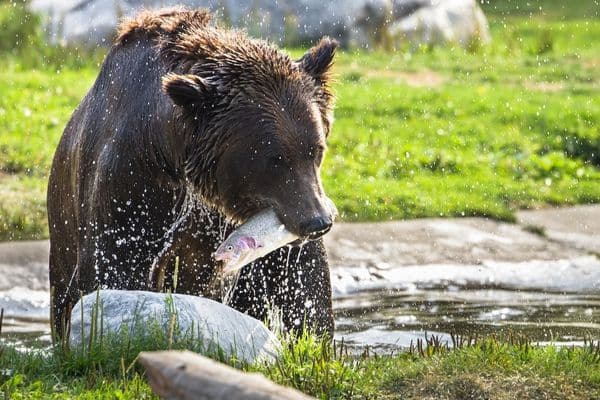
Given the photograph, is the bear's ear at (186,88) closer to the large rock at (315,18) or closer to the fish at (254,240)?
the fish at (254,240)

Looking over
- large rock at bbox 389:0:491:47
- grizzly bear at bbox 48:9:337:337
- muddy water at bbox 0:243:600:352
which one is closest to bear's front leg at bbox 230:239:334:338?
grizzly bear at bbox 48:9:337:337

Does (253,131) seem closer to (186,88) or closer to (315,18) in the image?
(186,88)

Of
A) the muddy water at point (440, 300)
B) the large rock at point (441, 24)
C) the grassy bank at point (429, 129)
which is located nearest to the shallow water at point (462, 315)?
the muddy water at point (440, 300)

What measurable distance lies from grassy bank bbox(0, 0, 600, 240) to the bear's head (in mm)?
5137

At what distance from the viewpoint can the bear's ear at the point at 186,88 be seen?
20.0ft

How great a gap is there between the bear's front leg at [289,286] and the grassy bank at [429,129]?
472cm

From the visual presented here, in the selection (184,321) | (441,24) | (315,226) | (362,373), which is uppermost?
(441,24)

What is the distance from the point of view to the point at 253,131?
614 cm

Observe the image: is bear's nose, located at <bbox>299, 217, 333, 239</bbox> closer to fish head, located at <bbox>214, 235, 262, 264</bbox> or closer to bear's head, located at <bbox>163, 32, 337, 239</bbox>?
bear's head, located at <bbox>163, 32, 337, 239</bbox>

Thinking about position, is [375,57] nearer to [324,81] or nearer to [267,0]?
[267,0]

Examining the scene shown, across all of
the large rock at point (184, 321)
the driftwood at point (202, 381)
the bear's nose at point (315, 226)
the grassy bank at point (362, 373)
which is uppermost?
the bear's nose at point (315, 226)

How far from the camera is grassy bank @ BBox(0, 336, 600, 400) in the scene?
5.33 m

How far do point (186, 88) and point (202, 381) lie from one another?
2788mm

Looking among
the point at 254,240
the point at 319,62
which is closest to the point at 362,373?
the point at 254,240
